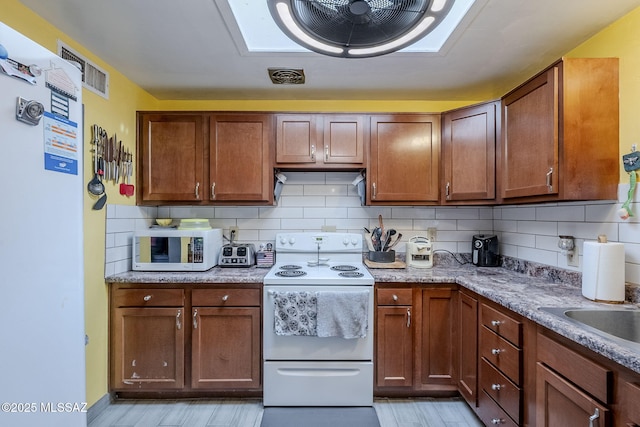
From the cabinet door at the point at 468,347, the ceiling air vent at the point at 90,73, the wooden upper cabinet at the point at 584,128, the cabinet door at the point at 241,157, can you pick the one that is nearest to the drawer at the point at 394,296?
the cabinet door at the point at 468,347

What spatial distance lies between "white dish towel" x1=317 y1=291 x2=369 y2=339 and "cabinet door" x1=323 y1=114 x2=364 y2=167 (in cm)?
104

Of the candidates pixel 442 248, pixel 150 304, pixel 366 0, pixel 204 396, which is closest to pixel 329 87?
pixel 366 0

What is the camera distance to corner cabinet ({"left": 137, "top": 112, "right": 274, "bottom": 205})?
240cm

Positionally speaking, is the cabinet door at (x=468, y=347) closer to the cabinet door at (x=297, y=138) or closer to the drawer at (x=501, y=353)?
the drawer at (x=501, y=353)

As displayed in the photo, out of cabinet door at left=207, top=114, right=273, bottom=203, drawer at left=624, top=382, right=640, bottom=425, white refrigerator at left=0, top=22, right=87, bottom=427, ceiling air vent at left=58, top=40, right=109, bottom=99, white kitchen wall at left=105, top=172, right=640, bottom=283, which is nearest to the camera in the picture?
white refrigerator at left=0, top=22, right=87, bottom=427

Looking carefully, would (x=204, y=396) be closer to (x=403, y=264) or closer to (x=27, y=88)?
(x=403, y=264)

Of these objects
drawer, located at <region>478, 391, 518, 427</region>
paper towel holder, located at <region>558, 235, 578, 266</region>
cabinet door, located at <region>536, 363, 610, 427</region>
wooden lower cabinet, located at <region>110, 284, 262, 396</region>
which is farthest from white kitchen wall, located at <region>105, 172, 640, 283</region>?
cabinet door, located at <region>536, 363, 610, 427</region>

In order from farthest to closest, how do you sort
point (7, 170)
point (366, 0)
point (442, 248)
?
point (442, 248), point (366, 0), point (7, 170)

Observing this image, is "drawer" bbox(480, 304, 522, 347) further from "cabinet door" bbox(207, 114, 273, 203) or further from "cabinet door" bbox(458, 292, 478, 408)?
"cabinet door" bbox(207, 114, 273, 203)

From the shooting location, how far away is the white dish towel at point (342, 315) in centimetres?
197

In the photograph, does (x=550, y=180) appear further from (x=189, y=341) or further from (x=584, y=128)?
(x=189, y=341)

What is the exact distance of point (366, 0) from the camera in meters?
1.03

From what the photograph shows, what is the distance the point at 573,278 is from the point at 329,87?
2051mm

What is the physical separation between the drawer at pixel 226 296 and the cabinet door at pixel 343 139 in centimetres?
114
